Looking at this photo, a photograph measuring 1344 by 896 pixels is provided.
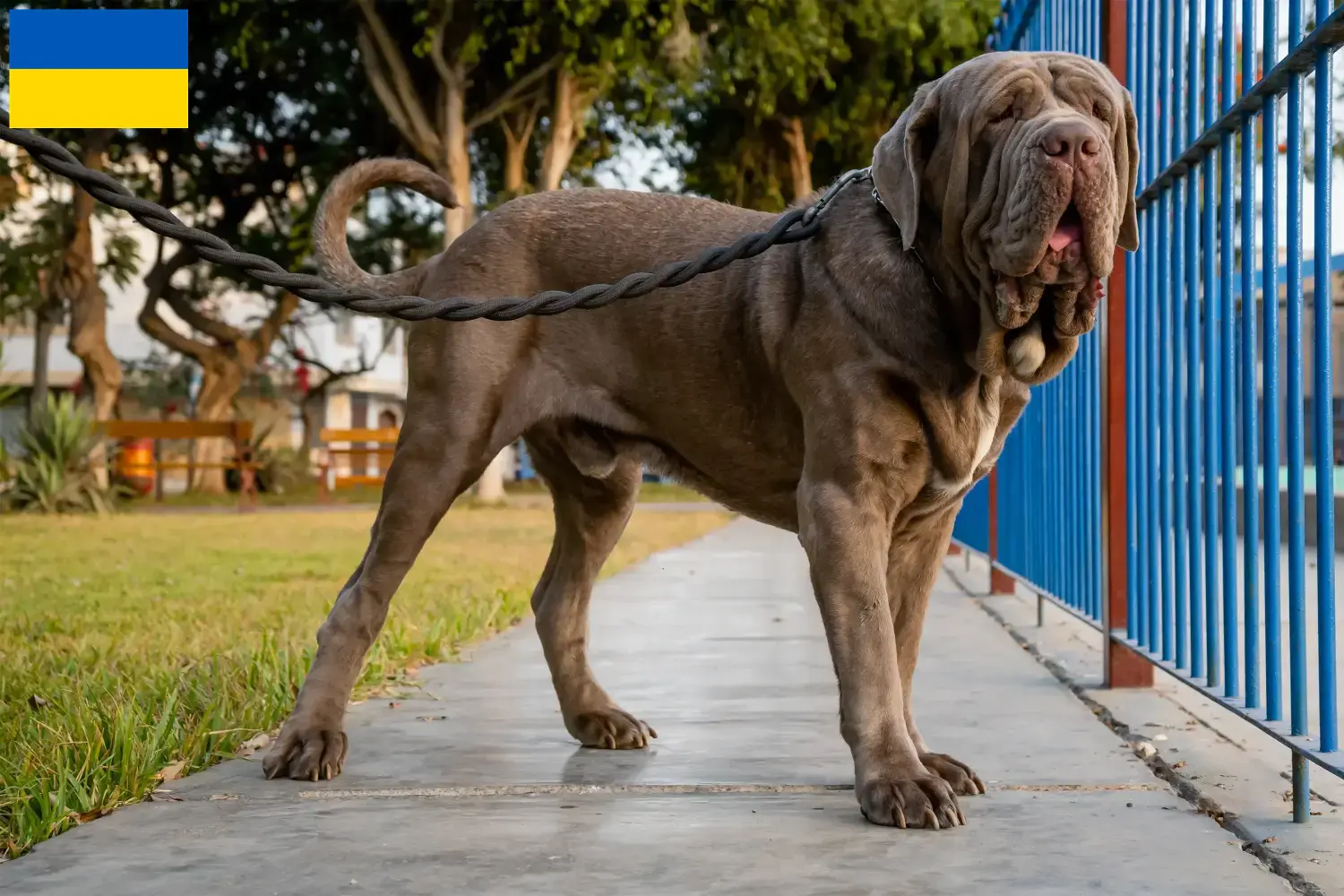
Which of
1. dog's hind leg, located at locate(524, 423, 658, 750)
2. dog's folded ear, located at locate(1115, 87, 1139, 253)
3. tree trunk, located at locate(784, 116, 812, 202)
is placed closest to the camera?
dog's folded ear, located at locate(1115, 87, 1139, 253)

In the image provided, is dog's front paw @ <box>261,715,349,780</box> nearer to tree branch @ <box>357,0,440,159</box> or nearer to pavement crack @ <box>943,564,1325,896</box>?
pavement crack @ <box>943,564,1325,896</box>

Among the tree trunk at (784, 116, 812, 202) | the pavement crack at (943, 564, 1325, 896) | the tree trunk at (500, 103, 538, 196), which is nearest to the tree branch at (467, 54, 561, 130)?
the tree trunk at (500, 103, 538, 196)

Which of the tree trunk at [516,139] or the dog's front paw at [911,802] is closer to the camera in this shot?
the dog's front paw at [911,802]

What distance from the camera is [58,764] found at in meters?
3.21

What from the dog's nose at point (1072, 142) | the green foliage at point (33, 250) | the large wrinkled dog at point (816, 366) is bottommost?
the large wrinkled dog at point (816, 366)

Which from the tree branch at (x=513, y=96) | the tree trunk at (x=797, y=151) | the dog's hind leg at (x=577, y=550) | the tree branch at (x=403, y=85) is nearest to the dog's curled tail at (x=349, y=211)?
the dog's hind leg at (x=577, y=550)

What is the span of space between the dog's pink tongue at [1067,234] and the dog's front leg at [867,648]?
656 mm

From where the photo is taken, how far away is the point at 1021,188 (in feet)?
9.69

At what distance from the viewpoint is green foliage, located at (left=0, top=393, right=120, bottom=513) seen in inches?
669

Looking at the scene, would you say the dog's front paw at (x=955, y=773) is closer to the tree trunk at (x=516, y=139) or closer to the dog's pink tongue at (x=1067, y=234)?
the dog's pink tongue at (x=1067, y=234)

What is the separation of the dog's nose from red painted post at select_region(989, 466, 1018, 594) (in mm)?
5579

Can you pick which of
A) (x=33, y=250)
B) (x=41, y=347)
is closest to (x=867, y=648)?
(x=33, y=250)

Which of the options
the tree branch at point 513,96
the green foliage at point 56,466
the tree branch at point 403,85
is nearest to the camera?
the green foliage at point 56,466

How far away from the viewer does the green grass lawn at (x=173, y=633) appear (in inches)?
133
